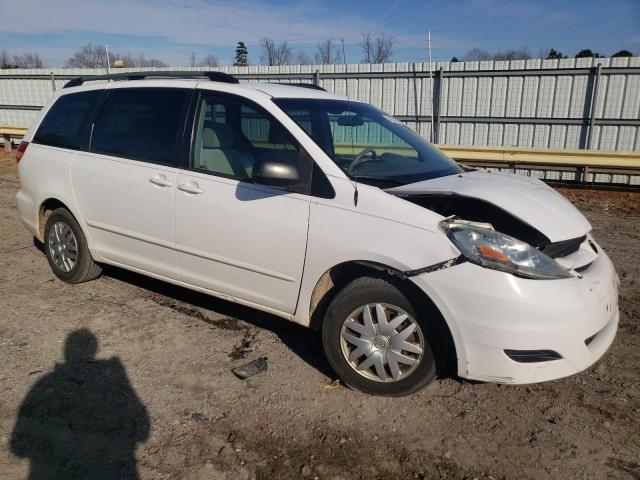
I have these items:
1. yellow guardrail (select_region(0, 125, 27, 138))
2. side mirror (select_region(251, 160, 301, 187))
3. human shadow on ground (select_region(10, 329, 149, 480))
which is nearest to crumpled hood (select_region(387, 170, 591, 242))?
side mirror (select_region(251, 160, 301, 187))

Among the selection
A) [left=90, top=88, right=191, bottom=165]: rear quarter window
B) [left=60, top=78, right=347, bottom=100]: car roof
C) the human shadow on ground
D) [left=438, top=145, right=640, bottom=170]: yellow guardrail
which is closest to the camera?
the human shadow on ground

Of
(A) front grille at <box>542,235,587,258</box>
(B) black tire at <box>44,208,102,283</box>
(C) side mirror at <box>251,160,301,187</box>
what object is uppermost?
(C) side mirror at <box>251,160,301,187</box>

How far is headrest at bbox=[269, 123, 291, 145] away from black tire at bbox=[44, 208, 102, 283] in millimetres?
2202

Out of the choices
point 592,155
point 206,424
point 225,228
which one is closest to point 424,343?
point 206,424

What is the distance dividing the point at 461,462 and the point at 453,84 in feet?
36.8

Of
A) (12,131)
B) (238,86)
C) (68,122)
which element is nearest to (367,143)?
(238,86)

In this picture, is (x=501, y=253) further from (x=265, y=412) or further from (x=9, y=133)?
(x=9, y=133)

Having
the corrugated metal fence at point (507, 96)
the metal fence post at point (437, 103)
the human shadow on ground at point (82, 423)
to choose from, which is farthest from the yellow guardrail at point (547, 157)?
the human shadow on ground at point (82, 423)

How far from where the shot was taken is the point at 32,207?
194 inches

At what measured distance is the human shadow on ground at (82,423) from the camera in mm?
2520

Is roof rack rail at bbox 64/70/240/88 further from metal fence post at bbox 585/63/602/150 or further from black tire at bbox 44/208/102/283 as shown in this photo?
metal fence post at bbox 585/63/602/150

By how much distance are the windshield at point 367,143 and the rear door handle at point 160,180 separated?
100 cm

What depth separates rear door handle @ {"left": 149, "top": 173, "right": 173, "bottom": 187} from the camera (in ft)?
12.4

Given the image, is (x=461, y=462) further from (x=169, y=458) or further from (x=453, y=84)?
(x=453, y=84)
